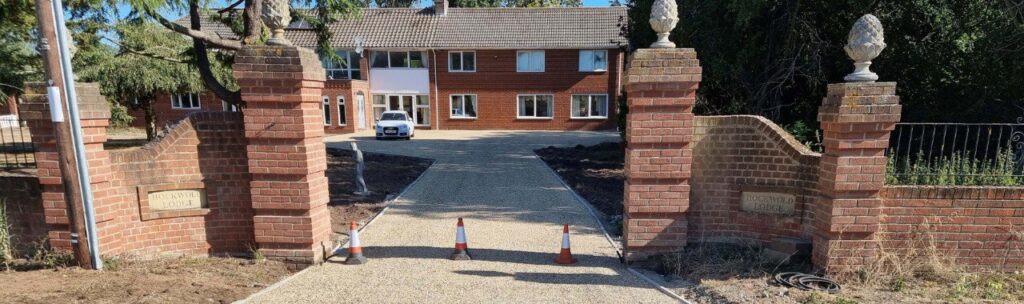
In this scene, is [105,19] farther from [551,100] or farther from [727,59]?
[551,100]

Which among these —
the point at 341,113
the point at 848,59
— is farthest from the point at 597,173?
the point at 341,113

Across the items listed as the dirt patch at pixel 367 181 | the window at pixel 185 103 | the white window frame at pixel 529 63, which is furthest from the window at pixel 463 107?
the window at pixel 185 103

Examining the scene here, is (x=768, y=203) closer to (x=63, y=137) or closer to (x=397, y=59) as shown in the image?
(x=63, y=137)

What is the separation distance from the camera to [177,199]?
16.8ft

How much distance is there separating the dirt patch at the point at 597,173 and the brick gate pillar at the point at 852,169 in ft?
8.35

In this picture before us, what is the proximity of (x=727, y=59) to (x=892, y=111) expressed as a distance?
643 centimetres

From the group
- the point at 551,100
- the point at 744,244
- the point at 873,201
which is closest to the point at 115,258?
A: the point at 744,244

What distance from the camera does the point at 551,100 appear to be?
27016 millimetres

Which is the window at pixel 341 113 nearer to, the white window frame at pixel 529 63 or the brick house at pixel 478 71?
the brick house at pixel 478 71

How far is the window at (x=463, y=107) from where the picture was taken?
27453mm

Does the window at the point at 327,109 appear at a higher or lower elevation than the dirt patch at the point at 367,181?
higher

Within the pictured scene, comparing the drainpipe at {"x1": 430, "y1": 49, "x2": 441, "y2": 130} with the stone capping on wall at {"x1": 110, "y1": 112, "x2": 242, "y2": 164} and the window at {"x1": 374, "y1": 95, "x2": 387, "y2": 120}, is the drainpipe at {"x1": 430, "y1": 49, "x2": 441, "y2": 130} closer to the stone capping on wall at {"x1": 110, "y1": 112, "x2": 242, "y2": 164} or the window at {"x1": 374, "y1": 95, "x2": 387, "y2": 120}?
the window at {"x1": 374, "y1": 95, "x2": 387, "y2": 120}

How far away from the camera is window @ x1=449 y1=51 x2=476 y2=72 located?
2684 centimetres

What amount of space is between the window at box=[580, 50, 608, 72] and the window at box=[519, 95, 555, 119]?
7.84 feet
